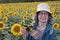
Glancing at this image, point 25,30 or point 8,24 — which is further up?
point 25,30

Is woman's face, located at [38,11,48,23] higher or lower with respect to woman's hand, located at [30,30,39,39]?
higher

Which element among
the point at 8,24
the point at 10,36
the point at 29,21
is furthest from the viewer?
the point at 29,21

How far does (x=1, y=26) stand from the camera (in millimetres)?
4680

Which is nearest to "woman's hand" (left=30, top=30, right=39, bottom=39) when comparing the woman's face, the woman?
the woman

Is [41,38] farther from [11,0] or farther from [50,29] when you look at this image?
[11,0]

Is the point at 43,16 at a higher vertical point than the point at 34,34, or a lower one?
higher

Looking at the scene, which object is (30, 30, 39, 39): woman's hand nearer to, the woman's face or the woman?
the woman

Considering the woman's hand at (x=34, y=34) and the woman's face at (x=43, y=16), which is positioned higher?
the woman's face at (x=43, y=16)

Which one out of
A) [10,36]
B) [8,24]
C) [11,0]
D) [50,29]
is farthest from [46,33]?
[11,0]

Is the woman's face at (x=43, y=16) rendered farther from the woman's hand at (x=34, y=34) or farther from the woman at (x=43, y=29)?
the woman's hand at (x=34, y=34)

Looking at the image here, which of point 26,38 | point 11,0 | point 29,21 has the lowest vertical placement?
point 11,0

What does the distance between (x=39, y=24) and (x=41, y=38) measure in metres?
0.18

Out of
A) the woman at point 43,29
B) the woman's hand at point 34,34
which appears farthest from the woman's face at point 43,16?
the woman's hand at point 34,34

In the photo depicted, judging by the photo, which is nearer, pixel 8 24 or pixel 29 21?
pixel 8 24
